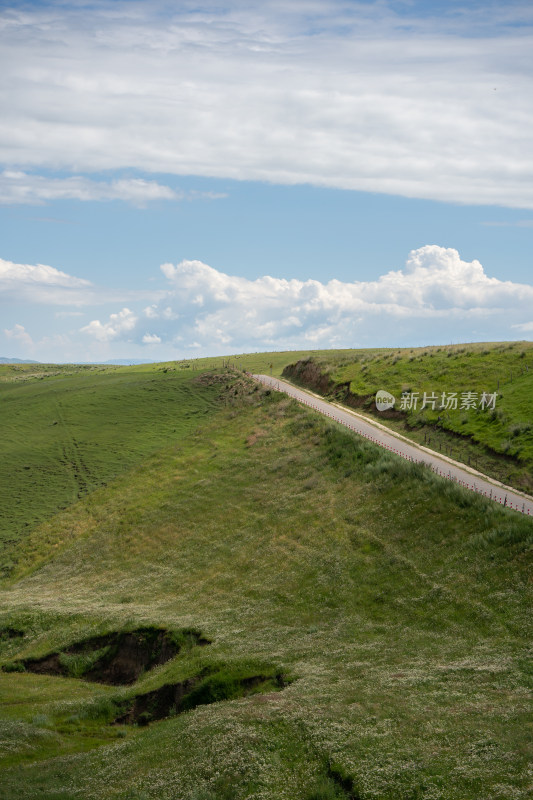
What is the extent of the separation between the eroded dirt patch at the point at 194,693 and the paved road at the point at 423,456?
19017 mm

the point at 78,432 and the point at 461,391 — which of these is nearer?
the point at 461,391

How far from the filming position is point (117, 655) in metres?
34.5

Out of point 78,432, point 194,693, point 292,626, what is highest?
point 78,432

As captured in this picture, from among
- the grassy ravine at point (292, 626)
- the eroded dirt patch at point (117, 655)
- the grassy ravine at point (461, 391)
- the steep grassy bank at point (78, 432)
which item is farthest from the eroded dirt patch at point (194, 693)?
the steep grassy bank at point (78, 432)

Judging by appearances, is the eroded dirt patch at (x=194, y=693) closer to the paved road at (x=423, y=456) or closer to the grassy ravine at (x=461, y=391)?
the paved road at (x=423, y=456)

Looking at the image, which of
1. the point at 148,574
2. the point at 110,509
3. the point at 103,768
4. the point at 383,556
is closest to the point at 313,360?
the point at 110,509

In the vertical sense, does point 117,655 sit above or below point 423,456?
below

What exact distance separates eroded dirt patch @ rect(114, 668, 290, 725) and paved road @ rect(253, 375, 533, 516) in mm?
19017

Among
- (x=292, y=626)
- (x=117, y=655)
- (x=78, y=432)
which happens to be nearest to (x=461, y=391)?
(x=292, y=626)

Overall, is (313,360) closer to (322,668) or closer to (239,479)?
(239,479)

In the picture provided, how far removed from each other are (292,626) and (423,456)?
2374 centimetres

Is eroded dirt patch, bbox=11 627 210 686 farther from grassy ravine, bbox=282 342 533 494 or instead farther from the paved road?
grassy ravine, bbox=282 342 533 494

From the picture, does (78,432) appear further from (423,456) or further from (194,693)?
(194,693)

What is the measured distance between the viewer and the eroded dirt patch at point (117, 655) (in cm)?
3250
